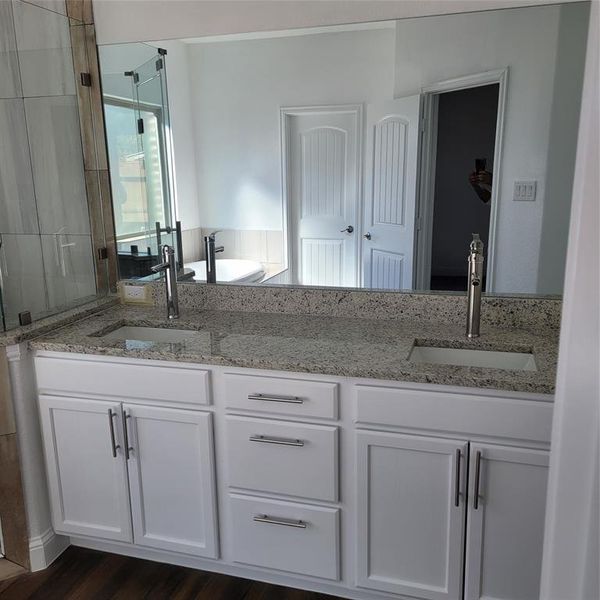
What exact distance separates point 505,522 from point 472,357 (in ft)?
1.70

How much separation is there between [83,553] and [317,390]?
125cm

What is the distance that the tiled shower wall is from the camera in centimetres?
216

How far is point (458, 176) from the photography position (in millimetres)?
2143

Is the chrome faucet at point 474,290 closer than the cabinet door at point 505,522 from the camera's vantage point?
No

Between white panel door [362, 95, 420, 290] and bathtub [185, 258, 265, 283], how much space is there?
1.49 ft

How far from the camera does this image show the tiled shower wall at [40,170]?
216cm

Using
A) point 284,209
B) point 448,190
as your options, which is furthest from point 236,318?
point 448,190

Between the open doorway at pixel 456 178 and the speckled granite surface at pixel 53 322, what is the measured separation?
4.34 ft

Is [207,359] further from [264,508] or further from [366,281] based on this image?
[366,281]

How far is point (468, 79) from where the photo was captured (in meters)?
2.03

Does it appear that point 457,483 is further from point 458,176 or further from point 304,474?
point 458,176

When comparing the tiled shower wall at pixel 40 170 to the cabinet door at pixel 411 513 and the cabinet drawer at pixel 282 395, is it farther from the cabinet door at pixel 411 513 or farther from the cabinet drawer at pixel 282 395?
the cabinet door at pixel 411 513

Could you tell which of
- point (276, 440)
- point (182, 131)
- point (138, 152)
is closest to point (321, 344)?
point (276, 440)

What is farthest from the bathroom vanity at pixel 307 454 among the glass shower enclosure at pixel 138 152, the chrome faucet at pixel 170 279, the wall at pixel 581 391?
the wall at pixel 581 391
